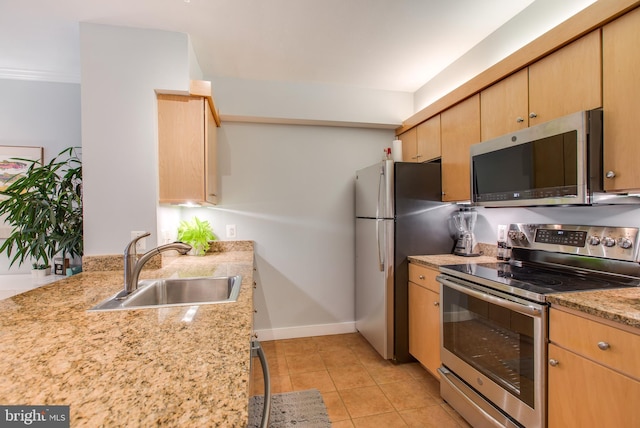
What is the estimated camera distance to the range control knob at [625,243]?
4.54 feet

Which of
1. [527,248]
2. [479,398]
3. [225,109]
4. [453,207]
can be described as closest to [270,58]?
[225,109]

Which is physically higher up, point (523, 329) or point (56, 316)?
point (56, 316)

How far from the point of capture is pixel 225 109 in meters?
2.66

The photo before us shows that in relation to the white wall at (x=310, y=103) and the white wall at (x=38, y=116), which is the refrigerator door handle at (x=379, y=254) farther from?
the white wall at (x=38, y=116)

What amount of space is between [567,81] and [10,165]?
397 centimetres

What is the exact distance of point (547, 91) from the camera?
156 cm

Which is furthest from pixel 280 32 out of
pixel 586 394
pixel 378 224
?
pixel 586 394

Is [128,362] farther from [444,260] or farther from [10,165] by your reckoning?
[10,165]

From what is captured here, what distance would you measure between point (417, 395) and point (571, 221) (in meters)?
1.45

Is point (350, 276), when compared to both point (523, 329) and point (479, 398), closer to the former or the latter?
point (479, 398)

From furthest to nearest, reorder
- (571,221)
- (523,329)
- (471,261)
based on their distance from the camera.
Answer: (471,261)
(571,221)
(523,329)

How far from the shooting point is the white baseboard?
286 cm

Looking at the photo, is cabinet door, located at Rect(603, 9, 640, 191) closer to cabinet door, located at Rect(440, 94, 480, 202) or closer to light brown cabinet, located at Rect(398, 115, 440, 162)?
cabinet door, located at Rect(440, 94, 480, 202)

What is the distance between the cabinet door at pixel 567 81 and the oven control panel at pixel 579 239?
62cm
